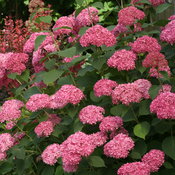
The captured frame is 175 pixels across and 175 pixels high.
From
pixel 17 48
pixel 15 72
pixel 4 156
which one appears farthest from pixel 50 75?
pixel 17 48

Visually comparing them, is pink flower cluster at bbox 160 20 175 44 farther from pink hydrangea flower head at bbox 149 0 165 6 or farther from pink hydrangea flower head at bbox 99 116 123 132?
pink hydrangea flower head at bbox 99 116 123 132

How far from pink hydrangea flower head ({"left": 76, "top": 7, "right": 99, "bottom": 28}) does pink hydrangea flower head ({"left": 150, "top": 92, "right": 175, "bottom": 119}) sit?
1.19m

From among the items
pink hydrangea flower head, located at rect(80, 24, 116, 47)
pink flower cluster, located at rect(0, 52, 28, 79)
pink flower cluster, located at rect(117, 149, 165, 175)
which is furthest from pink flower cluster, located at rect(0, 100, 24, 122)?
pink flower cluster, located at rect(117, 149, 165, 175)

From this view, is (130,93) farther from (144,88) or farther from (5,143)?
(5,143)

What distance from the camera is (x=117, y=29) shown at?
3.38 meters

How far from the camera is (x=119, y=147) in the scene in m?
2.29

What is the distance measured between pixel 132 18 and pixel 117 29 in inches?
13.6

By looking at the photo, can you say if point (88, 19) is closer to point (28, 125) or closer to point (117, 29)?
point (117, 29)

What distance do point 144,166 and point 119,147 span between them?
0.17m

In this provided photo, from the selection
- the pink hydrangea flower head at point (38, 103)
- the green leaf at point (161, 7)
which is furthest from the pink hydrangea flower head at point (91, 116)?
the green leaf at point (161, 7)

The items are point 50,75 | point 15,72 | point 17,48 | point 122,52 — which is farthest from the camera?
point 17,48

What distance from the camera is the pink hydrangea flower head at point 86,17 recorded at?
331 centimetres

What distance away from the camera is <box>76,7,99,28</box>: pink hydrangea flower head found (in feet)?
10.9

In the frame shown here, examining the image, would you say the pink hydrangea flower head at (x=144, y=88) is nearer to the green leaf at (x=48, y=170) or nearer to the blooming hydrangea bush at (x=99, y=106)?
the blooming hydrangea bush at (x=99, y=106)
